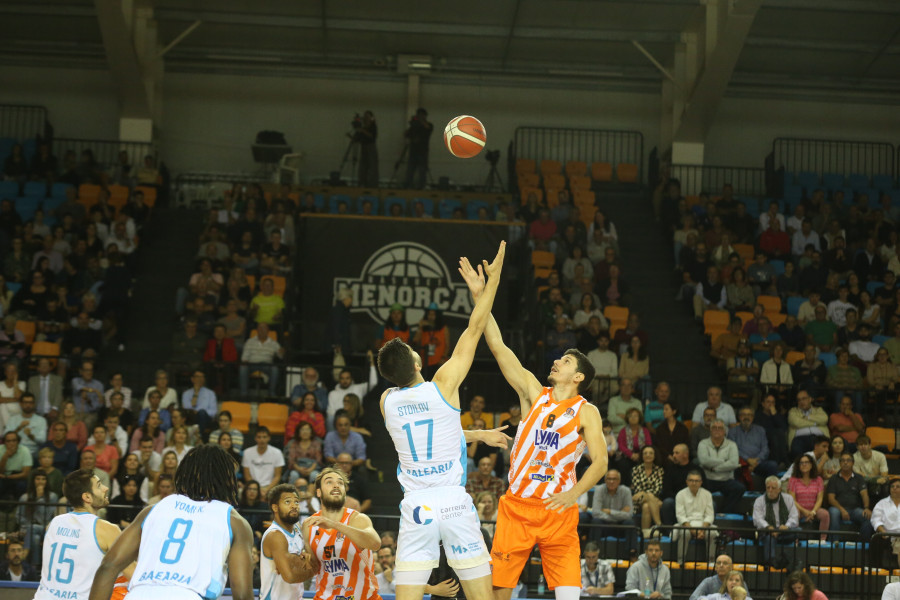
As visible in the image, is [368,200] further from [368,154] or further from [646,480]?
[646,480]

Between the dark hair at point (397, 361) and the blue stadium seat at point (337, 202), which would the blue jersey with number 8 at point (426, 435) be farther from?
the blue stadium seat at point (337, 202)

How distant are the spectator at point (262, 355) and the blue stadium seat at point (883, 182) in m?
14.0

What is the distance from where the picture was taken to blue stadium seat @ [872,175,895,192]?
2289 centimetres

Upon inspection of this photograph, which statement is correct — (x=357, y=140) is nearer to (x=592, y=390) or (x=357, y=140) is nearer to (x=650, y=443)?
(x=592, y=390)

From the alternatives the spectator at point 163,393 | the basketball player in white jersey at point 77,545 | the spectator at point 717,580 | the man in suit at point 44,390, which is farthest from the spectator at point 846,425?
the basketball player in white jersey at point 77,545

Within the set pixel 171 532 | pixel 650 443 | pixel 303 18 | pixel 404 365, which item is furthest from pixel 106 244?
pixel 171 532

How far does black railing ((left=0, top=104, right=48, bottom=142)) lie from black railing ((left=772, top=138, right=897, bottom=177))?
16221 mm

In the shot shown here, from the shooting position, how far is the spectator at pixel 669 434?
13.8 m

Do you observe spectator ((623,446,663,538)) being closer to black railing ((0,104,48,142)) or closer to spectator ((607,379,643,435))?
spectator ((607,379,643,435))

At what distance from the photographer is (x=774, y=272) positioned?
62.5ft

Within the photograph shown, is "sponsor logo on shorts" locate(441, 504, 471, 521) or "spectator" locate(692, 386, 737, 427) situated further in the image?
"spectator" locate(692, 386, 737, 427)

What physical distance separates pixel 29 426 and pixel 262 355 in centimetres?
344

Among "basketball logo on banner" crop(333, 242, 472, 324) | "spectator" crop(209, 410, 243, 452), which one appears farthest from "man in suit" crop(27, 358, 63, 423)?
"basketball logo on banner" crop(333, 242, 472, 324)

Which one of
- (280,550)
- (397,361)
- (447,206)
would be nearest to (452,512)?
(397,361)
